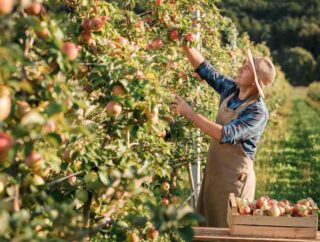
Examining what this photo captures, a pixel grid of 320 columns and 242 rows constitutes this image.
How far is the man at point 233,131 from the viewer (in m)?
3.71

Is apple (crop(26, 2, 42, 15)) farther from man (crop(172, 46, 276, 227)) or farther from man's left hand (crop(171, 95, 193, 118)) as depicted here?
man (crop(172, 46, 276, 227))

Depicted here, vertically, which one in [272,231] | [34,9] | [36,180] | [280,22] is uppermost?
[280,22]

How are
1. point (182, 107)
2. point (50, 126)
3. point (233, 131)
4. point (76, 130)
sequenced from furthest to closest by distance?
point (233, 131) → point (182, 107) → point (76, 130) → point (50, 126)

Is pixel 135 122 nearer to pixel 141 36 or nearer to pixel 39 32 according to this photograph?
pixel 39 32

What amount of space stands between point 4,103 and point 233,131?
6.58 feet

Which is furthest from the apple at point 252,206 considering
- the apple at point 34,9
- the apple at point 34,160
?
the apple at point 34,9

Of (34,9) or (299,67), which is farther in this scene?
(299,67)

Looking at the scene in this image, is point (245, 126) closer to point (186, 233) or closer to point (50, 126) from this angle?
point (186, 233)

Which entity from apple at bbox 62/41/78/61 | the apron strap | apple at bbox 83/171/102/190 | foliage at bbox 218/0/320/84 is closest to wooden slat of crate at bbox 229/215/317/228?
apple at bbox 83/171/102/190

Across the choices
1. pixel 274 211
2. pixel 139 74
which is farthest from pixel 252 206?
pixel 139 74

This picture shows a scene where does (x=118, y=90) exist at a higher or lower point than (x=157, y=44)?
lower

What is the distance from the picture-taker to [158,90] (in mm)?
2609

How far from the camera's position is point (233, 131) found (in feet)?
12.0

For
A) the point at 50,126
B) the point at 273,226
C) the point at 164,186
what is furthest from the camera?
the point at 164,186
